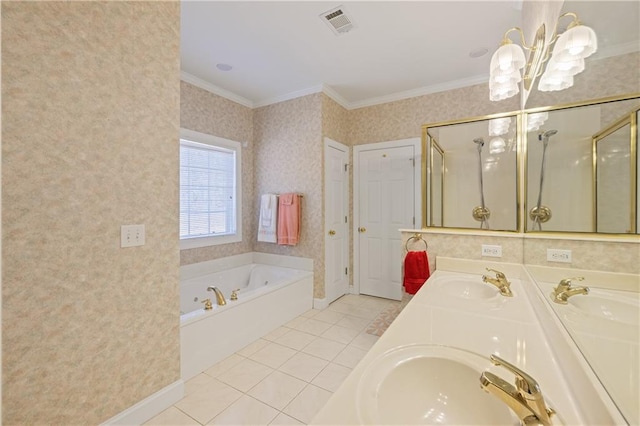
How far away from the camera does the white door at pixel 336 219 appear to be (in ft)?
10.8

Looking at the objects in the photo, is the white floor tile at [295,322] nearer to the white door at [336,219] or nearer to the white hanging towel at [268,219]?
the white door at [336,219]

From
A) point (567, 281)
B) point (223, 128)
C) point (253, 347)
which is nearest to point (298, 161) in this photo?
point (223, 128)

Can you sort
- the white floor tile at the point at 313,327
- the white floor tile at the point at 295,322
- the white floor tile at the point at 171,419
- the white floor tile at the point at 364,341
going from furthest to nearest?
the white floor tile at the point at 295,322 → the white floor tile at the point at 313,327 → the white floor tile at the point at 364,341 → the white floor tile at the point at 171,419

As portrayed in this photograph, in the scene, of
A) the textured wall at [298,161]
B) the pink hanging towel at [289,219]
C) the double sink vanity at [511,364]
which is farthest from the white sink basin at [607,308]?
the pink hanging towel at [289,219]

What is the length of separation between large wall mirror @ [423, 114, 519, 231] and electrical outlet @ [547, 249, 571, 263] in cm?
55

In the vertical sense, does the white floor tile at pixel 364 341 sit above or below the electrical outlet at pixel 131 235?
below

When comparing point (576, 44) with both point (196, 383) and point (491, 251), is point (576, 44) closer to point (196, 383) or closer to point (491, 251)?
point (491, 251)

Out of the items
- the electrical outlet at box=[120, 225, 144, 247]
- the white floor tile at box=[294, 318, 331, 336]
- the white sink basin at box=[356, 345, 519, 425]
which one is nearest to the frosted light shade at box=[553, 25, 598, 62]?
the white sink basin at box=[356, 345, 519, 425]

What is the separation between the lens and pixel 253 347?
233cm

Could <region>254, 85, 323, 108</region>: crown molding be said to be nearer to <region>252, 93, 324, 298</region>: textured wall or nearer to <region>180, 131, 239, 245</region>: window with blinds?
<region>252, 93, 324, 298</region>: textured wall

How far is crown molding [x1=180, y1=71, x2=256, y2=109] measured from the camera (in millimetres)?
2901

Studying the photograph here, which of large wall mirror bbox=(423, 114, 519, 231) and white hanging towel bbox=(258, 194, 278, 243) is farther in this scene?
white hanging towel bbox=(258, 194, 278, 243)

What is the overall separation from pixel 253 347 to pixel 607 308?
2.30 metres

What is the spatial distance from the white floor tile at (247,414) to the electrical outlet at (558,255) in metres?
1.70
